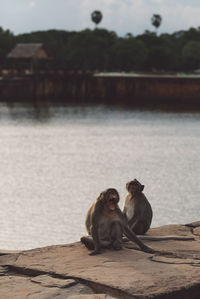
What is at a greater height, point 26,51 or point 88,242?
point 26,51

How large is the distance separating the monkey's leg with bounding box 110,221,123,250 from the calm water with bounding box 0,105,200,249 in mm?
8715

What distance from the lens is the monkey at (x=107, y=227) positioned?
9.52 m

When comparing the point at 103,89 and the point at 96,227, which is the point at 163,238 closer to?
the point at 96,227

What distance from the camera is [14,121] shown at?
60.8m

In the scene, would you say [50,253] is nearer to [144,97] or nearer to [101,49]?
[144,97]

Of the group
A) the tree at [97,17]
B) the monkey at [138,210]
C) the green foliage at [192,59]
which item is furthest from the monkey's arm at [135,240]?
the tree at [97,17]

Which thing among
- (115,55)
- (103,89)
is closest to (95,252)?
(103,89)

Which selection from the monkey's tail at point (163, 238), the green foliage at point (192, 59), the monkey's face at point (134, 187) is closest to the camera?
the monkey's tail at point (163, 238)

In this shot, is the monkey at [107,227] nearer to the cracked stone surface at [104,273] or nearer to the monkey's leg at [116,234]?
the monkey's leg at [116,234]

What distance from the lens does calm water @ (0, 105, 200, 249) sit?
21219 millimetres

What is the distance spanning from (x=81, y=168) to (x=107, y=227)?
23.3m

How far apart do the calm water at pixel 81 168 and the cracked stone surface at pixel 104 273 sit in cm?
851

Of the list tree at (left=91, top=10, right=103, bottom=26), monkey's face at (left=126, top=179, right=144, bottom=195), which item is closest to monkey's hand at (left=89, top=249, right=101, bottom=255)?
monkey's face at (left=126, top=179, right=144, bottom=195)

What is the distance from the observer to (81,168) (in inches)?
1300
